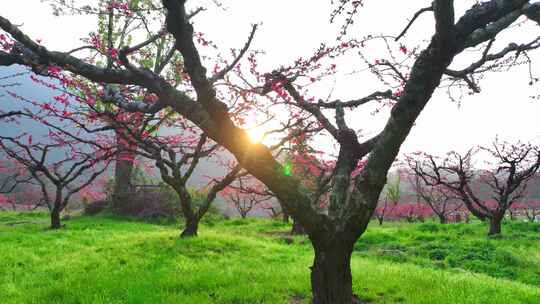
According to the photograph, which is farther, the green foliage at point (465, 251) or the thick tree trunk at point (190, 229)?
the thick tree trunk at point (190, 229)

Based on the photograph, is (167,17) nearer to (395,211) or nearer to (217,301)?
(217,301)

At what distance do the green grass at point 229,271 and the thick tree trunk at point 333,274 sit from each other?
795 mm

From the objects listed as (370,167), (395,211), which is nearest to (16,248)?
(370,167)

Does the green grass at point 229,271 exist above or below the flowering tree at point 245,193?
below

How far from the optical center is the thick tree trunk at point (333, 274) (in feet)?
17.6

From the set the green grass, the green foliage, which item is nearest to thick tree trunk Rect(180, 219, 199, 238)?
the green grass

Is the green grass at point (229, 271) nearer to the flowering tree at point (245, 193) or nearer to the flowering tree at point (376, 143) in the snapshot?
the flowering tree at point (376, 143)

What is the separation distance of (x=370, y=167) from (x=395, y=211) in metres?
31.3

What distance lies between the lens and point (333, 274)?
5.38 metres

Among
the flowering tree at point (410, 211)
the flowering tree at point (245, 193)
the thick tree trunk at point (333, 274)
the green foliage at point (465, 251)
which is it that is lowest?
the green foliage at point (465, 251)

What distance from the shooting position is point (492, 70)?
7316mm

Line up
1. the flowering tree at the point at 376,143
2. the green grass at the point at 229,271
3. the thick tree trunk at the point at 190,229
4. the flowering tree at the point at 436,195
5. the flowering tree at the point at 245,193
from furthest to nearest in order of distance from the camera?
the flowering tree at the point at 436,195
the flowering tree at the point at 245,193
the thick tree trunk at the point at 190,229
the green grass at the point at 229,271
the flowering tree at the point at 376,143

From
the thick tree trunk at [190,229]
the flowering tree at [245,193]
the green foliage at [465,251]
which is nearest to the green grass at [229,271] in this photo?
the green foliage at [465,251]

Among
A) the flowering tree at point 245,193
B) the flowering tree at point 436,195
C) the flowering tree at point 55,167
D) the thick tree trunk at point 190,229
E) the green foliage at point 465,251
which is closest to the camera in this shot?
the green foliage at point 465,251
